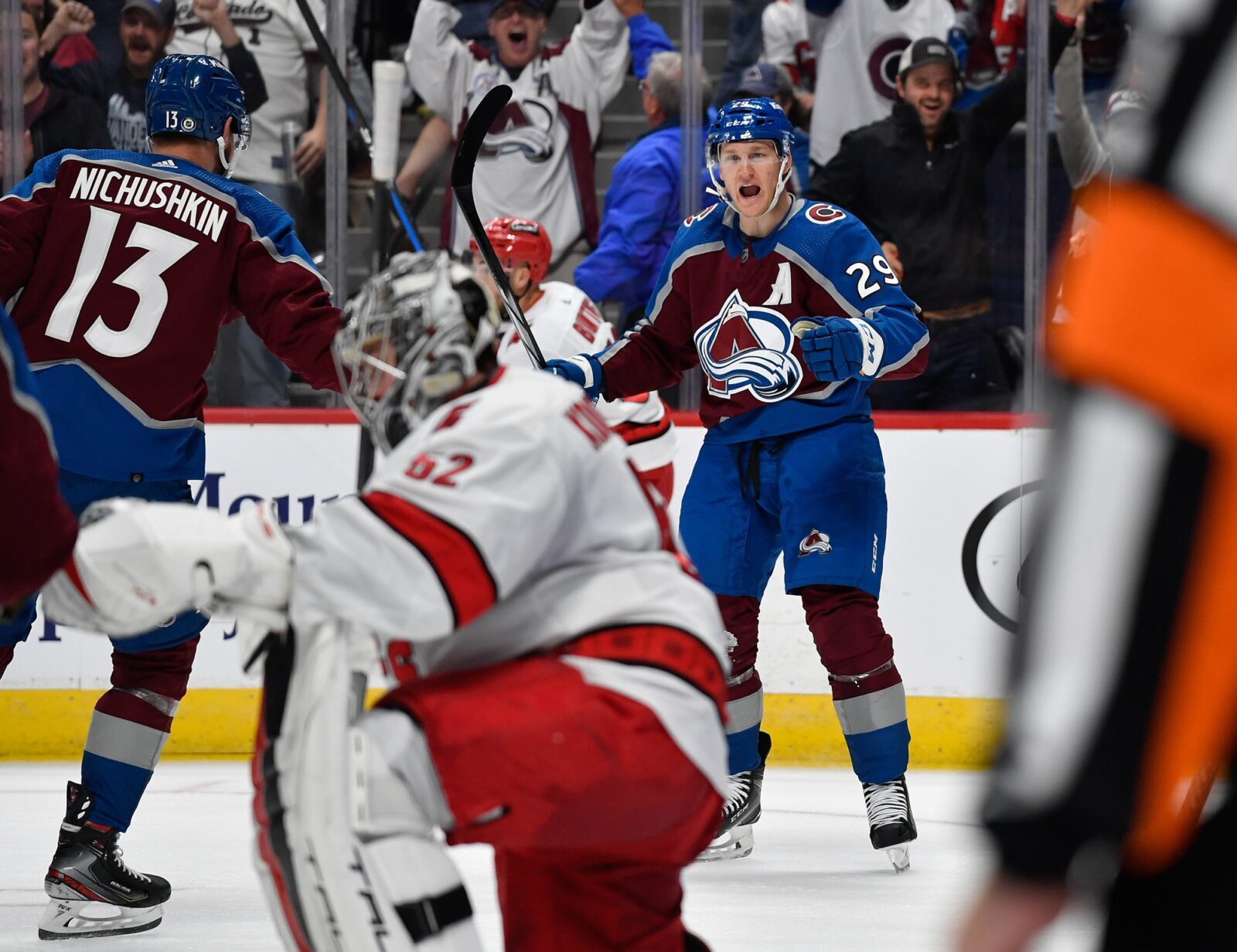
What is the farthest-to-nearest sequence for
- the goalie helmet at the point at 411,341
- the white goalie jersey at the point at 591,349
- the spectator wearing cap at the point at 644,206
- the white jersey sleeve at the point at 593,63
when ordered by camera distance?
the white jersey sleeve at the point at 593,63 → the spectator wearing cap at the point at 644,206 → the white goalie jersey at the point at 591,349 → the goalie helmet at the point at 411,341

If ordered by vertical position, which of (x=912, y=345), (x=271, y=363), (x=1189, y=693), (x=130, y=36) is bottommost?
(x=271, y=363)

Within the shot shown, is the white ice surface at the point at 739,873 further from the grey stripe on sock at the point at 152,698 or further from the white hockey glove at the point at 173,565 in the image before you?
the white hockey glove at the point at 173,565

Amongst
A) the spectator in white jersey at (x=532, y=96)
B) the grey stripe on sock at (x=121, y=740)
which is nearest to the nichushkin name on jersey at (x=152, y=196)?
the grey stripe on sock at (x=121, y=740)

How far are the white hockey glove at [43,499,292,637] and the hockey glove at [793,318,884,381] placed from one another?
1906 millimetres

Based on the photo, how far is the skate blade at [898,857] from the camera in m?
3.47

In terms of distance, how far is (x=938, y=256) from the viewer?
213 inches

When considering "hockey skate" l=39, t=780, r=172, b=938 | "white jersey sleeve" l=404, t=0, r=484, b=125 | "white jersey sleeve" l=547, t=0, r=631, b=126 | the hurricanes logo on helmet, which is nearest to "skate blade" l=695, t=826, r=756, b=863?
the hurricanes logo on helmet

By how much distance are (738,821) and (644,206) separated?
242 centimetres

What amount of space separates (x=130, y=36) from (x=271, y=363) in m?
1.18

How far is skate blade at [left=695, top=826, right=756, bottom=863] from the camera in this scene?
3.65 m

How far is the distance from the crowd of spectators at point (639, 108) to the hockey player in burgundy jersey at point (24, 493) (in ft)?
11.8

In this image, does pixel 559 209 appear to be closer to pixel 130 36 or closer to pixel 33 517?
pixel 130 36

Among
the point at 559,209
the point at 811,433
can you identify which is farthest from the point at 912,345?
the point at 559,209

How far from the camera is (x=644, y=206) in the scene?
5480 millimetres
